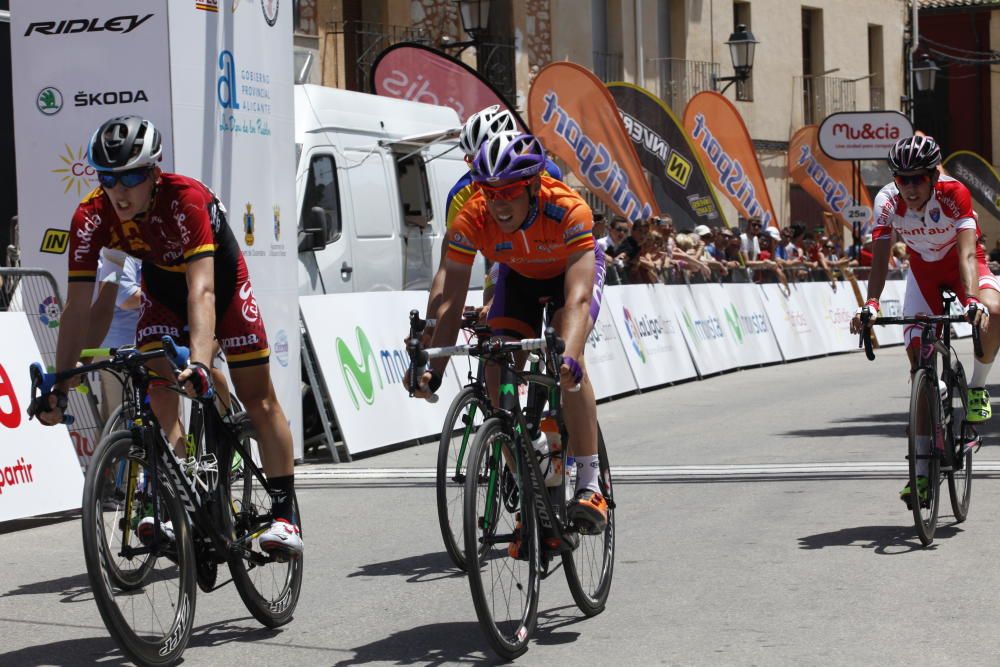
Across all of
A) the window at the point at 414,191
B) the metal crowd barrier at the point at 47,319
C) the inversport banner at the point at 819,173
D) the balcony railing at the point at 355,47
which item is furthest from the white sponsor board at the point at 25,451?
the inversport banner at the point at 819,173

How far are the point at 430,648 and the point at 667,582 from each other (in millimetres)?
1538

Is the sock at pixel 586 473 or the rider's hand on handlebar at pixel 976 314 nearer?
the sock at pixel 586 473

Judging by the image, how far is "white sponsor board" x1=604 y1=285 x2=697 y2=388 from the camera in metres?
18.6

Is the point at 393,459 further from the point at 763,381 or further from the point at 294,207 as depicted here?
the point at 763,381

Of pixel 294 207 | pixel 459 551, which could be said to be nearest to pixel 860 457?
pixel 294 207

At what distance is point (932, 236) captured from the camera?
8.84 metres

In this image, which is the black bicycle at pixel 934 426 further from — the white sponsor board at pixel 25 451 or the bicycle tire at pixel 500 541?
the white sponsor board at pixel 25 451

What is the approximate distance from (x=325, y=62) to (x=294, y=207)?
14.5 metres

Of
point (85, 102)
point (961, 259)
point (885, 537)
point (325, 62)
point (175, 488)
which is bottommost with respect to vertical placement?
point (885, 537)

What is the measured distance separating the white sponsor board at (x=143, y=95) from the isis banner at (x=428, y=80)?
7.11 m

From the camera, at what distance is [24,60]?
35.4ft

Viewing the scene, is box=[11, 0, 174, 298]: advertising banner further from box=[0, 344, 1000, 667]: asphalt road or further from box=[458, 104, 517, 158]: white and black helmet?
box=[458, 104, 517, 158]: white and black helmet

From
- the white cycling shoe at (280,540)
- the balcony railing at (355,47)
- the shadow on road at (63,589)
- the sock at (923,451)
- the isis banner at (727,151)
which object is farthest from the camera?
the isis banner at (727,151)

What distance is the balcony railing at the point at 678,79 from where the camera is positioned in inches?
1393
